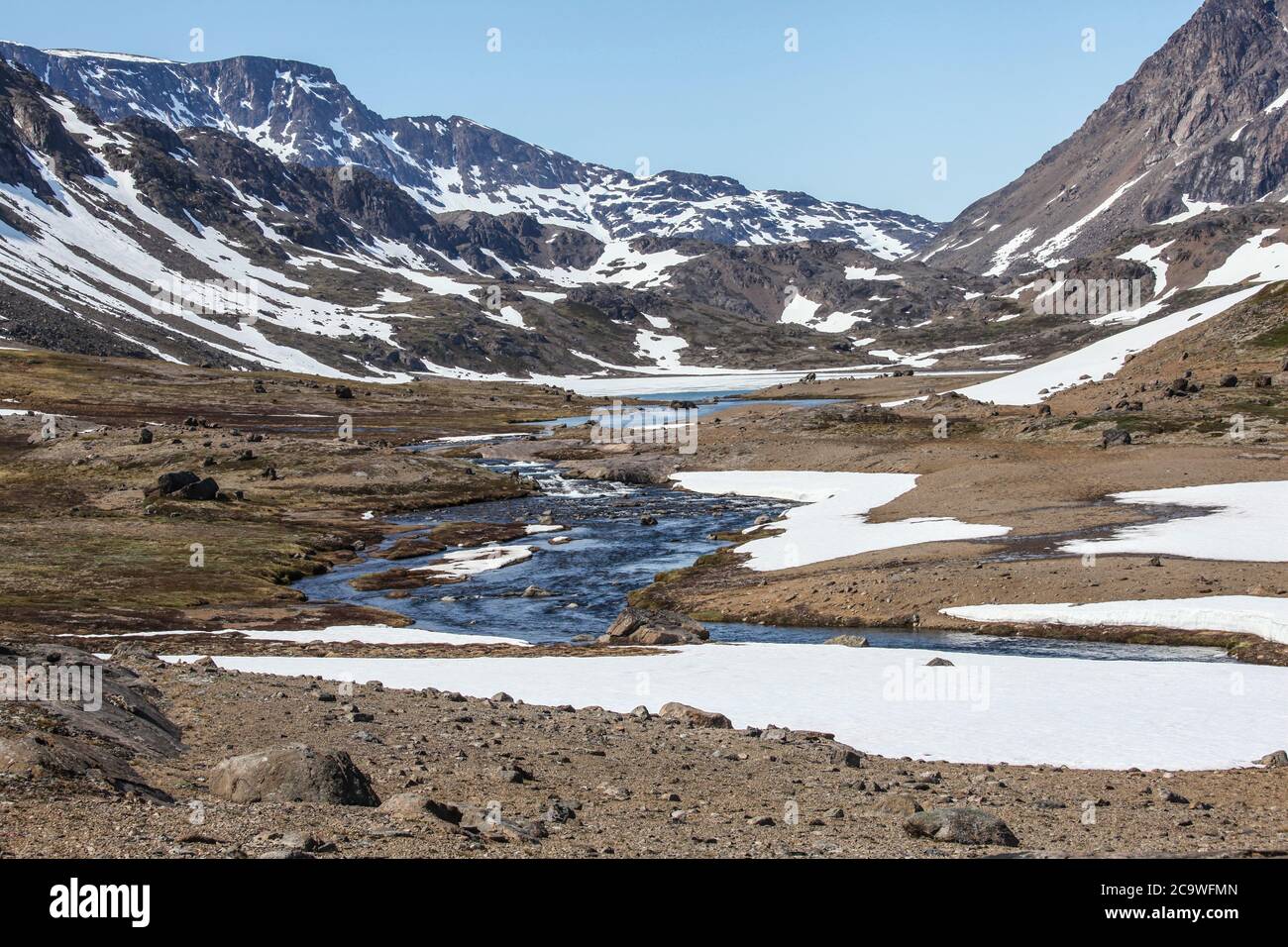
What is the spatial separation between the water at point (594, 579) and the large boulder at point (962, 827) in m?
25.9

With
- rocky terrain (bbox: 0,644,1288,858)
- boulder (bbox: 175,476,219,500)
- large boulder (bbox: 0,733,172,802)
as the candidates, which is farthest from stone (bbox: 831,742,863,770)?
boulder (bbox: 175,476,219,500)

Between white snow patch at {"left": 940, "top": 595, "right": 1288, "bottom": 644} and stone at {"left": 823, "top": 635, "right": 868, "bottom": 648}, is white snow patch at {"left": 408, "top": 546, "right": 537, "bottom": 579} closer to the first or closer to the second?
stone at {"left": 823, "top": 635, "right": 868, "bottom": 648}

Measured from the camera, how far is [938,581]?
172 feet

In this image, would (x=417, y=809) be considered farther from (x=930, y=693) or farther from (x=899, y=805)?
(x=930, y=693)

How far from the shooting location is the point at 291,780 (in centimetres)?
1692

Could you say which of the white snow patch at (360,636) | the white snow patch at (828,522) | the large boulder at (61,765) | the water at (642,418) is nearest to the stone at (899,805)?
the large boulder at (61,765)

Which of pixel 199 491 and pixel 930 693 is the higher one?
pixel 199 491

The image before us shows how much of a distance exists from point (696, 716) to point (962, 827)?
1299 centimetres

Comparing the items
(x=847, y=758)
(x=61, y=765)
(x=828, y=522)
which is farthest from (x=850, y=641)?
(x=828, y=522)
